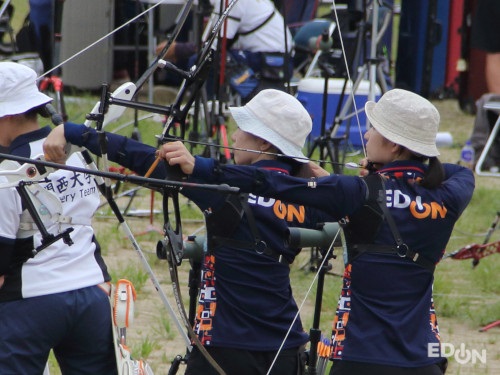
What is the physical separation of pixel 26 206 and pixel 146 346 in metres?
2.08

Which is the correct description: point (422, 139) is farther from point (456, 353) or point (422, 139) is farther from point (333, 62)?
point (333, 62)

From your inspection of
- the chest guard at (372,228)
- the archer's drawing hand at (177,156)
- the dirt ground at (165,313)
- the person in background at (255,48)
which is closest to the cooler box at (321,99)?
the person in background at (255,48)

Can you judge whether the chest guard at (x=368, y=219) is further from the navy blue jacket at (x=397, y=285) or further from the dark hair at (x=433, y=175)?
the dark hair at (x=433, y=175)

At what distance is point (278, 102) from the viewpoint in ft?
11.1

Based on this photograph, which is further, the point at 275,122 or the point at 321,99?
the point at 321,99

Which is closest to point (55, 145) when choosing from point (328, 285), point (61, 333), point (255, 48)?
point (61, 333)

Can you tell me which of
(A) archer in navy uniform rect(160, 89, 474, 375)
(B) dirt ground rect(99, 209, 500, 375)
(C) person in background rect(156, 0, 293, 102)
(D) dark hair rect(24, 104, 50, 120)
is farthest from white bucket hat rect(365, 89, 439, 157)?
(C) person in background rect(156, 0, 293, 102)

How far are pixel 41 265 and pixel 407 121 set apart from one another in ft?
3.98

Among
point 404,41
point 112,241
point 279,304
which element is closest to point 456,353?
point 279,304

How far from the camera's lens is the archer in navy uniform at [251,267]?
321cm

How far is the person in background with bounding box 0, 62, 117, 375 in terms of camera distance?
318 cm

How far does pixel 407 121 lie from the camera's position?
3119 millimetres

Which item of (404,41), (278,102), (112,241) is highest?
(278,102)

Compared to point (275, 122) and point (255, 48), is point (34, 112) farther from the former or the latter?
point (255, 48)
